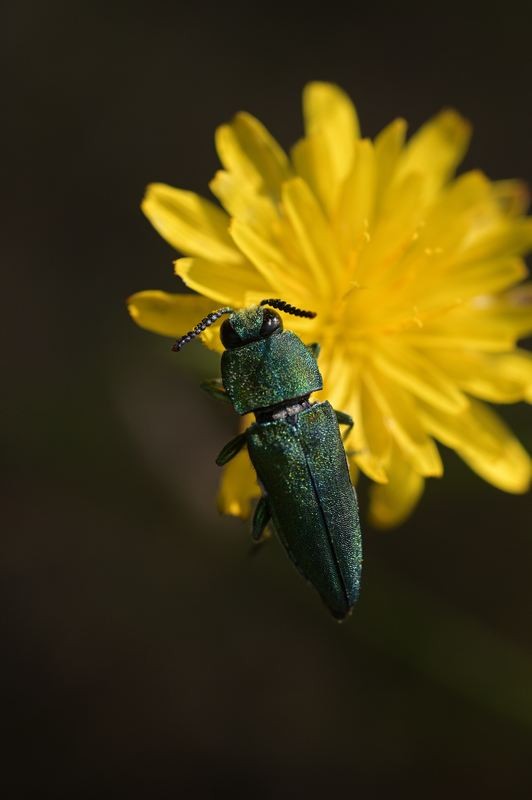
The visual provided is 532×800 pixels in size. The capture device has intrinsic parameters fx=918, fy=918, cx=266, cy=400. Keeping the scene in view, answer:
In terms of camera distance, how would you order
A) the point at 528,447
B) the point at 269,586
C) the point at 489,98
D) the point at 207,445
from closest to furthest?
the point at 528,447
the point at 207,445
the point at 269,586
the point at 489,98

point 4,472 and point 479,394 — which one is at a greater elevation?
point 4,472

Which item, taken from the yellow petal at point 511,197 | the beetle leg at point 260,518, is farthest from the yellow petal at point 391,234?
the beetle leg at point 260,518

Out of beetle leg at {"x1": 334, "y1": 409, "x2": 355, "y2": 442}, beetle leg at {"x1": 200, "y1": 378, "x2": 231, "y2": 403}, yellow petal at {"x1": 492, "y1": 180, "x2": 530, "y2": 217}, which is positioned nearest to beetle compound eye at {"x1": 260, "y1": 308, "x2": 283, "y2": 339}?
beetle leg at {"x1": 200, "y1": 378, "x2": 231, "y2": 403}

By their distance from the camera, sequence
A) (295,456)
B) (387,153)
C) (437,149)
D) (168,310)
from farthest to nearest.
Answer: (437,149), (387,153), (168,310), (295,456)

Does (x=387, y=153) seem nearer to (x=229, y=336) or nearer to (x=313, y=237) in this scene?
(x=313, y=237)

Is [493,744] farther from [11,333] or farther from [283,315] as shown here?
[11,333]

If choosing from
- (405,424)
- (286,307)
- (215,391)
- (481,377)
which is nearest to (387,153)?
(286,307)

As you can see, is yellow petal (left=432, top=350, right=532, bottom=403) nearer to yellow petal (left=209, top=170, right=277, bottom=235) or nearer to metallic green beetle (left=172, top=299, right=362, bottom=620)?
metallic green beetle (left=172, top=299, right=362, bottom=620)

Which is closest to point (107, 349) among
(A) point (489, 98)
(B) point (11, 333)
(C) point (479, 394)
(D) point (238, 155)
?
(B) point (11, 333)
